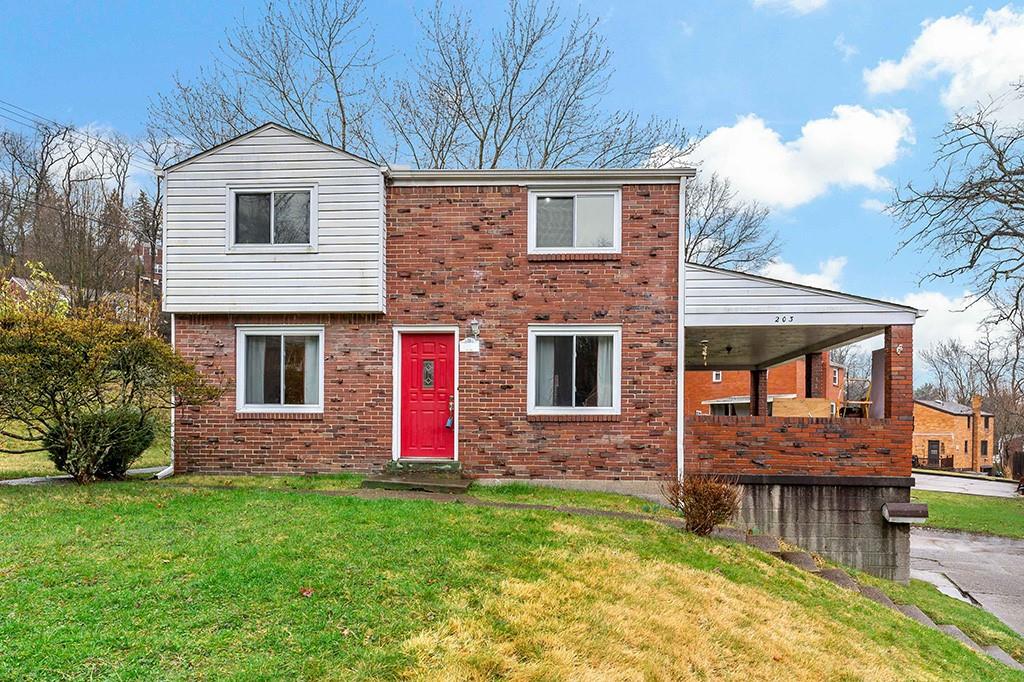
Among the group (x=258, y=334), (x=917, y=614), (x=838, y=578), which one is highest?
(x=258, y=334)

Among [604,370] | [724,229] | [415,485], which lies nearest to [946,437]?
[724,229]

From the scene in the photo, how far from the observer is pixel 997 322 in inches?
732

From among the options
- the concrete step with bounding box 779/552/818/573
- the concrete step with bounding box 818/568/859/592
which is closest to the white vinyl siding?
the concrete step with bounding box 779/552/818/573

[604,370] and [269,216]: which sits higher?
[269,216]

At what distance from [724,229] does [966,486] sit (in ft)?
55.4

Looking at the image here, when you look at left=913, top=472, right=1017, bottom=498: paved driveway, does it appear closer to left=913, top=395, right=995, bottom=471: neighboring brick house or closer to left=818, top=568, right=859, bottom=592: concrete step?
left=913, top=395, right=995, bottom=471: neighboring brick house

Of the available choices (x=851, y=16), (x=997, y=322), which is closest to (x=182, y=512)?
(x=851, y=16)

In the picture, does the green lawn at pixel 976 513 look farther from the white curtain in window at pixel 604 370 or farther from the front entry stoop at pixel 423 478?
the front entry stoop at pixel 423 478

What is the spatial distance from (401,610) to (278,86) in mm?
21445

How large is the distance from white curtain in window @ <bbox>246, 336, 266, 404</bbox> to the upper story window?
1.65 meters

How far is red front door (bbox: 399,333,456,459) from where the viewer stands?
1009 centimetres

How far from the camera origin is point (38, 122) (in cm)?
2550

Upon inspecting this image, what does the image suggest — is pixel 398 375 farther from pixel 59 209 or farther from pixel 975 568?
pixel 59 209

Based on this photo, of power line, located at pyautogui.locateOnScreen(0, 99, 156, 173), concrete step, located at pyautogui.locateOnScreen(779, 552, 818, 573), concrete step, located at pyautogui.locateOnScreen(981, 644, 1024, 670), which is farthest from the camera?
power line, located at pyautogui.locateOnScreen(0, 99, 156, 173)
